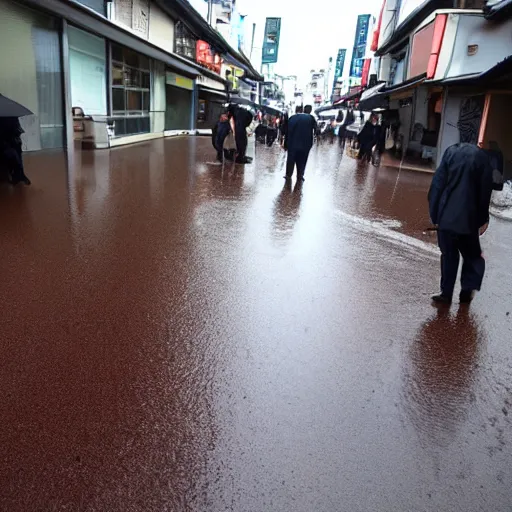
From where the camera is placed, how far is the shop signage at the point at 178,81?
25.2 metres

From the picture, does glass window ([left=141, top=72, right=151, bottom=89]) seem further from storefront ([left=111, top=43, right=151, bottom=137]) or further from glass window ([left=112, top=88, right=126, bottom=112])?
glass window ([left=112, top=88, right=126, bottom=112])

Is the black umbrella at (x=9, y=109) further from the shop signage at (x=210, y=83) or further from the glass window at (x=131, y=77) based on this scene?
the shop signage at (x=210, y=83)

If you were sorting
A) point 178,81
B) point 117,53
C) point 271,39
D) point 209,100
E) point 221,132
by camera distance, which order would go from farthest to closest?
point 271,39 → point 209,100 → point 178,81 → point 117,53 → point 221,132

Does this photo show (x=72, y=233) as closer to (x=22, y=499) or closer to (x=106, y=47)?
(x=22, y=499)

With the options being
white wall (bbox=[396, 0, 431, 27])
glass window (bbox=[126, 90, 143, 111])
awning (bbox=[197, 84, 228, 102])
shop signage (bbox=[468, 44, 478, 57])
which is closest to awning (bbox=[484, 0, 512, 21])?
shop signage (bbox=[468, 44, 478, 57])

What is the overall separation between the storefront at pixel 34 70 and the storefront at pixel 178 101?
1184cm

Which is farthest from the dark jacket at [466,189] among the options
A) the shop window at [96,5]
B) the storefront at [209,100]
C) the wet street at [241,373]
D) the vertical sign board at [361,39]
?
the vertical sign board at [361,39]

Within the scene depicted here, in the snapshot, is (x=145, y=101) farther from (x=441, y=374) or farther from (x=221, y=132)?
(x=441, y=374)

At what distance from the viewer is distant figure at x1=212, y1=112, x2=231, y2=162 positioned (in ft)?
46.6

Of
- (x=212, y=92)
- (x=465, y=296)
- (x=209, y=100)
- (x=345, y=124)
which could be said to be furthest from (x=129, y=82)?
(x=209, y=100)

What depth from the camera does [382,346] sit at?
3867mm

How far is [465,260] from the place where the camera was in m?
4.80

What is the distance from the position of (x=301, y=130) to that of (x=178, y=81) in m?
17.2

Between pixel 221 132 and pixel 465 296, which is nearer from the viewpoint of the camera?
pixel 465 296
